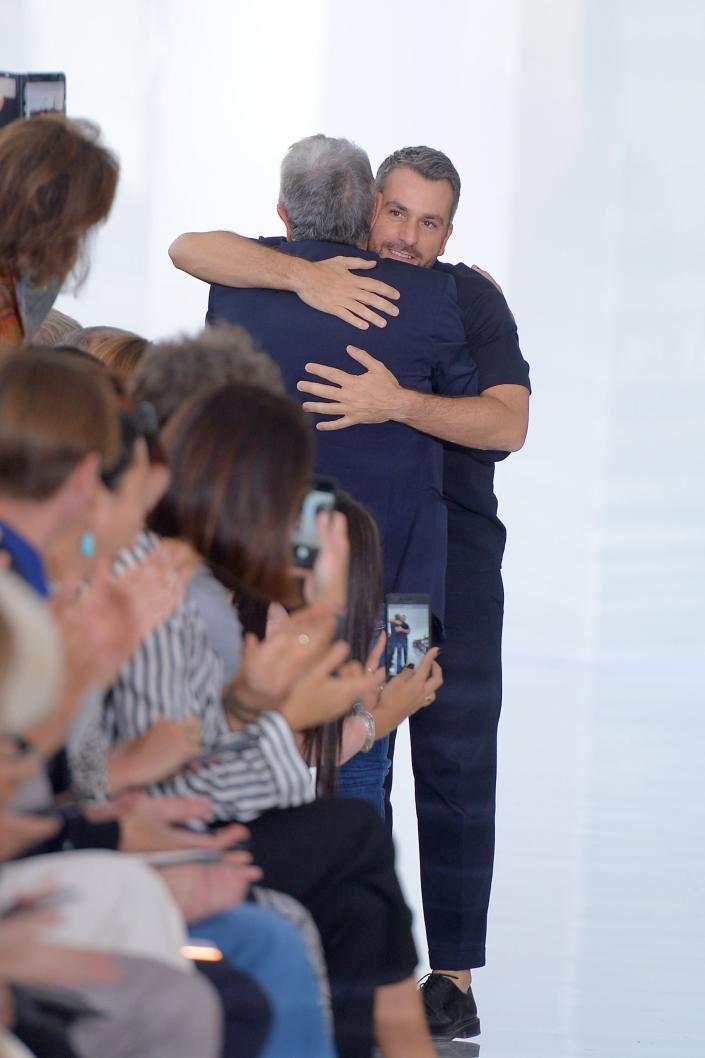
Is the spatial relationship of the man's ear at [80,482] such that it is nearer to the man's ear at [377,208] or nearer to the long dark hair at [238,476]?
the long dark hair at [238,476]

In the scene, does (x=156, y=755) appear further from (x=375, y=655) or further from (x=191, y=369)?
(x=375, y=655)

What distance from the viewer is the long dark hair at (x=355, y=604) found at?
2033 millimetres

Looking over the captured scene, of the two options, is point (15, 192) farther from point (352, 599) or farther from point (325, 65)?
point (325, 65)

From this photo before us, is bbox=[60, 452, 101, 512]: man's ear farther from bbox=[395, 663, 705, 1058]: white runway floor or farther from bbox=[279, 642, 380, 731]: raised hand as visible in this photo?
bbox=[395, 663, 705, 1058]: white runway floor

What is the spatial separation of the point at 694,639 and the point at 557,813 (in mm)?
3838

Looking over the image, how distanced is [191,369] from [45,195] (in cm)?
37

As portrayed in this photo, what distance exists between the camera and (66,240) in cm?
200

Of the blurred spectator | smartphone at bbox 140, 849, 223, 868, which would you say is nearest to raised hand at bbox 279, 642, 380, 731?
smartphone at bbox 140, 849, 223, 868

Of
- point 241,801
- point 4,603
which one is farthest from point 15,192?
point 4,603

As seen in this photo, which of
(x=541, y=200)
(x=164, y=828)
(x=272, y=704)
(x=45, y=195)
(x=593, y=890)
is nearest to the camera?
(x=164, y=828)

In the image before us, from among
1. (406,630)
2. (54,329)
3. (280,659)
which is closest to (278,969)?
(280,659)

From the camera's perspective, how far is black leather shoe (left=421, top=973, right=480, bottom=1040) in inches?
96.5

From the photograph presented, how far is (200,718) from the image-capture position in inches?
63.7

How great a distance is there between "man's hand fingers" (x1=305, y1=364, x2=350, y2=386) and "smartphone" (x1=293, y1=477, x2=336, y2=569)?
596 mm
